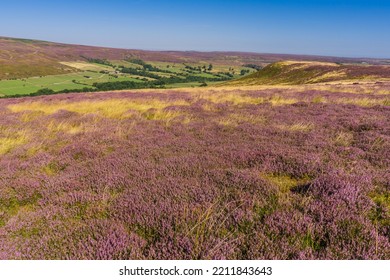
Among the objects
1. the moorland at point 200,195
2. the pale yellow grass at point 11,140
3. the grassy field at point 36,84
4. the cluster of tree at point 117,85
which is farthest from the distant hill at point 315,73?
the grassy field at point 36,84

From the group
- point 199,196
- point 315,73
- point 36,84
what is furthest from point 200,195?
point 36,84

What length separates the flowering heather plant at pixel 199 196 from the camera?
308 cm

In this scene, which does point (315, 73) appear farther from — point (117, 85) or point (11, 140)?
point (117, 85)

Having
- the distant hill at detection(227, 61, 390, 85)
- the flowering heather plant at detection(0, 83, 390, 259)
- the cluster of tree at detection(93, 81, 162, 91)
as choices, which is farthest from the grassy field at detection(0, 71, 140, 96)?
the flowering heather plant at detection(0, 83, 390, 259)

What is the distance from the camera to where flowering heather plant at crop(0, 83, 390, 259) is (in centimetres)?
308

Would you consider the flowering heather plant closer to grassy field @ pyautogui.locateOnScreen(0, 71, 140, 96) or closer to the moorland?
the moorland

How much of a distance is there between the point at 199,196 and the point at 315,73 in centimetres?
8100

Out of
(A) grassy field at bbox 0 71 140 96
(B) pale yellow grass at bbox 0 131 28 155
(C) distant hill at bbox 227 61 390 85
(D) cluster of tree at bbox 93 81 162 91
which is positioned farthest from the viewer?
(D) cluster of tree at bbox 93 81 162 91

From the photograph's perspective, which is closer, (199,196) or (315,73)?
(199,196)

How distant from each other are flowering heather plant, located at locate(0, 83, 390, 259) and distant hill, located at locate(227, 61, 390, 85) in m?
59.1

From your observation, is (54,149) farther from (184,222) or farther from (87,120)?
(184,222)

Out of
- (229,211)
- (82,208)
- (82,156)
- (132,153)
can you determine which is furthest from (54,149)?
(229,211)

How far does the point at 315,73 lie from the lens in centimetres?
7244

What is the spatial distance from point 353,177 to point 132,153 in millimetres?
5213
